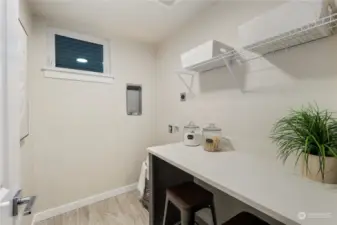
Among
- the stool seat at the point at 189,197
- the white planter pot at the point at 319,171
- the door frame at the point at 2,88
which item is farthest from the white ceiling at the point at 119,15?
the stool seat at the point at 189,197

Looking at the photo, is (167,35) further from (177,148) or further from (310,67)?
(310,67)

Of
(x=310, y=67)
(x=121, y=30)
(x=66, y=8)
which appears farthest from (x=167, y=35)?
(x=310, y=67)

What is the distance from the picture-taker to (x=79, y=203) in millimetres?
2322

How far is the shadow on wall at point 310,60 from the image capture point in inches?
41.5

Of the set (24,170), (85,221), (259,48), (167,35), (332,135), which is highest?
(167,35)

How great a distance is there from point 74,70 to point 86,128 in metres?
0.77

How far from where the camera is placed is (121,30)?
94.9 inches

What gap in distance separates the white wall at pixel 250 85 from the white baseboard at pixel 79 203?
1210 millimetres

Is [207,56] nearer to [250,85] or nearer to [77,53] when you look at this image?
[250,85]

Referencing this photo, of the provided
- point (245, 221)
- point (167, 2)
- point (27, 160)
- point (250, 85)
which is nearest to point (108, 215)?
point (27, 160)

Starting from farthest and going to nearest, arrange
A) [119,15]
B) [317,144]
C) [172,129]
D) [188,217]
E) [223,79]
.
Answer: [172,129], [119,15], [223,79], [188,217], [317,144]

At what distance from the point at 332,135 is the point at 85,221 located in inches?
94.8

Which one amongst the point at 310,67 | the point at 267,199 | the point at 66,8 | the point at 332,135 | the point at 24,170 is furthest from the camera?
the point at 66,8

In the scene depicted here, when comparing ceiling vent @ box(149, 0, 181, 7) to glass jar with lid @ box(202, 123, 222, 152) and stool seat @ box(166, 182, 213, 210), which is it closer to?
glass jar with lid @ box(202, 123, 222, 152)
